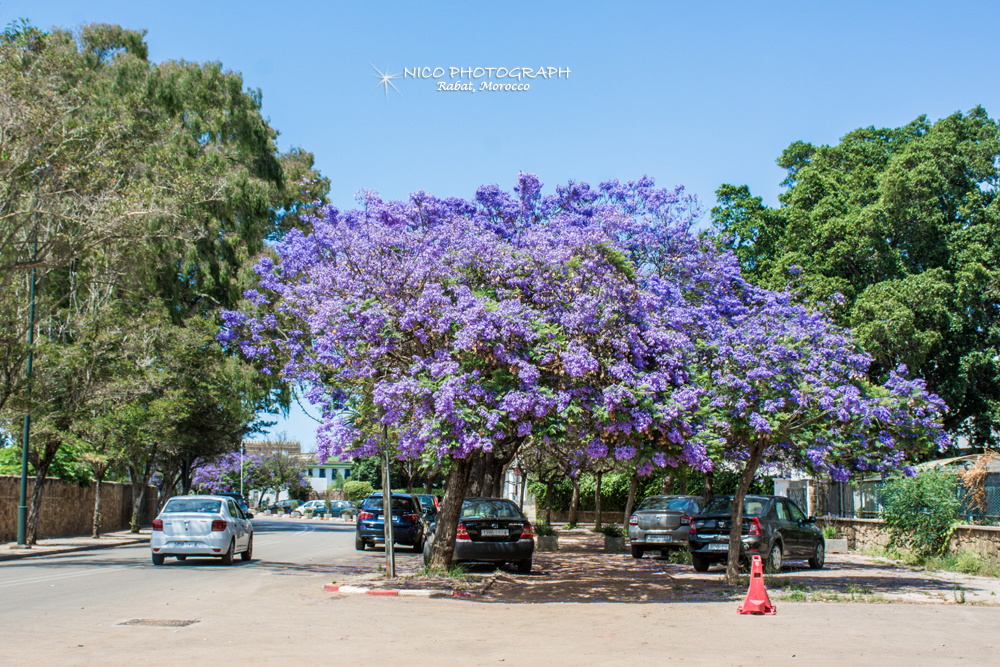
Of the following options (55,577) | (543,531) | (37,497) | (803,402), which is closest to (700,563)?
(803,402)

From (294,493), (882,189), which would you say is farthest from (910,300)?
(294,493)

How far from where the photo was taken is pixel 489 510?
18.9 metres

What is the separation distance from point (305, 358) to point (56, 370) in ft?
35.2

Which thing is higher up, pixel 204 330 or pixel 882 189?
pixel 882 189

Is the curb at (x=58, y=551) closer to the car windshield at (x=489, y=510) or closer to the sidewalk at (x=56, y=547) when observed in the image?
the sidewalk at (x=56, y=547)

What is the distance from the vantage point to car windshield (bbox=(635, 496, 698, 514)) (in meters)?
24.9

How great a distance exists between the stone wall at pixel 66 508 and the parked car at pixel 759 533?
2220 cm

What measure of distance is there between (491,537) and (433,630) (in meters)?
8.02

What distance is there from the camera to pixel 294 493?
96312 mm

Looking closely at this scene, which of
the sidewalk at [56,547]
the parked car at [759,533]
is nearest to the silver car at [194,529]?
the sidewalk at [56,547]

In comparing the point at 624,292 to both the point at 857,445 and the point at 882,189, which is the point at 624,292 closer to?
the point at 857,445

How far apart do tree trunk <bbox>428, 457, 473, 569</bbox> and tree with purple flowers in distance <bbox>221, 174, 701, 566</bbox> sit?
0.03 metres

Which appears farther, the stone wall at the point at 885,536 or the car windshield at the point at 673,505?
the car windshield at the point at 673,505

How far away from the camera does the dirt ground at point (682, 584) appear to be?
1440cm
